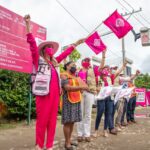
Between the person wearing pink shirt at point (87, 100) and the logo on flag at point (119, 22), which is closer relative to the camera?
the person wearing pink shirt at point (87, 100)

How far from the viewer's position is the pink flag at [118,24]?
9.23 m

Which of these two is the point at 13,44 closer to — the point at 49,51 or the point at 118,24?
the point at 118,24

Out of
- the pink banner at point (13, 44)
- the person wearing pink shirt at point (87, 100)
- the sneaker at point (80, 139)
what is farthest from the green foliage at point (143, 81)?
the sneaker at point (80, 139)

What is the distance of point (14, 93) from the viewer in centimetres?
1002

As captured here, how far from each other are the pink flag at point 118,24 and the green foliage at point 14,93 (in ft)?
10.3

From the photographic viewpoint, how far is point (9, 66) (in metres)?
9.05

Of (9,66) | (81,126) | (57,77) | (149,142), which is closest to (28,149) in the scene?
(81,126)

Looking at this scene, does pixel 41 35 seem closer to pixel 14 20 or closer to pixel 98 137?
pixel 14 20

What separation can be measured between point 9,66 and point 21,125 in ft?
5.79

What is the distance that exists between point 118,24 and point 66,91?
389 centimetres

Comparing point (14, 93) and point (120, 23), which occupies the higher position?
point (120, 23)

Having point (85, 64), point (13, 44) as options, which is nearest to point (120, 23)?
point (85, 64)

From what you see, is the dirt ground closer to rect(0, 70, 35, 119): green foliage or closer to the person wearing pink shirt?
the person wearing pink shirt

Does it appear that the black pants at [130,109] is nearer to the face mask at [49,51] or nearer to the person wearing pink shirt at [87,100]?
the person wearing pink shirt at [87,100]
